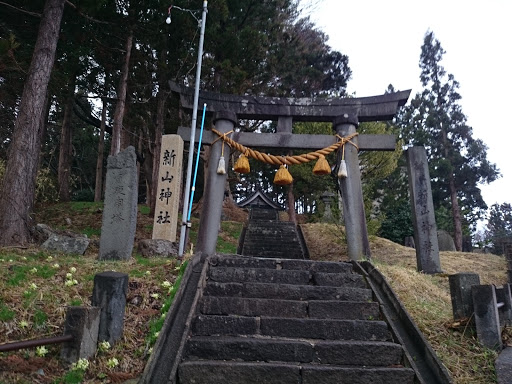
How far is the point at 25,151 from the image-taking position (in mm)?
7949

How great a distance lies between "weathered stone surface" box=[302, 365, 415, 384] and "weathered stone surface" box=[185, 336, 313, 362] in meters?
0.28

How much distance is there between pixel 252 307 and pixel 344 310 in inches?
46.3

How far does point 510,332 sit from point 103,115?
18.9 metres

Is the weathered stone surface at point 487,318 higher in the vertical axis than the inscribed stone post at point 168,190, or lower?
lower

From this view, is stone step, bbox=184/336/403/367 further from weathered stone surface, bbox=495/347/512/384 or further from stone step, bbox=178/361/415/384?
weathered stone surface, bbox=495/347/512/384

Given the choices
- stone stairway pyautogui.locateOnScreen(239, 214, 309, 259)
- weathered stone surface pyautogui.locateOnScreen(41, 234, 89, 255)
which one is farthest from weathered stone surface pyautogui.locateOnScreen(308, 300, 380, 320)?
stone stairway pyautogui.locateOnScreen(239, 214, 309, 259)

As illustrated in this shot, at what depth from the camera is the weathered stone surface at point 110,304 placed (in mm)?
4035

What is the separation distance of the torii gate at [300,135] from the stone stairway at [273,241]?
183 inches

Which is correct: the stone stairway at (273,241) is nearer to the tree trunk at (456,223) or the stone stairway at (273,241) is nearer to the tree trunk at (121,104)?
the tree trunk at (121,104)

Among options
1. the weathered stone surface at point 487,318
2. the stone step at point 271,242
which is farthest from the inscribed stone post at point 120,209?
the stone step at point 271,242

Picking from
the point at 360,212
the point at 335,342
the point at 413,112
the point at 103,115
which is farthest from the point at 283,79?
the point at 335,342

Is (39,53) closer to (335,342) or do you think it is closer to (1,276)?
(1,276)

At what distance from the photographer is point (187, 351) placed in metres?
4.22

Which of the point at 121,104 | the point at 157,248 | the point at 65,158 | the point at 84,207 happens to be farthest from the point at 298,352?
the point at 65,158
